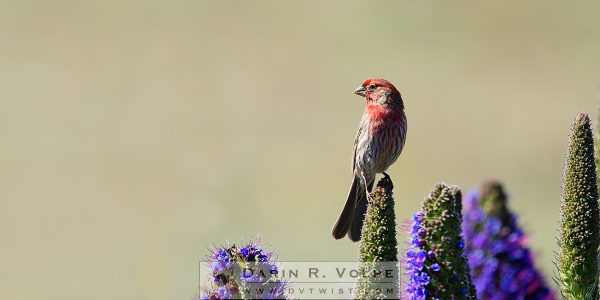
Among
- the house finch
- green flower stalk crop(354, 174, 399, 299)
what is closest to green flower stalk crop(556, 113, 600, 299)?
green flower stalk crop(354, 174, 399, 299)

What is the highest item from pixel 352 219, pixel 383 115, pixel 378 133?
pixel 383 115

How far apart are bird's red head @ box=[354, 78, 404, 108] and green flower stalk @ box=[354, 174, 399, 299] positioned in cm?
657

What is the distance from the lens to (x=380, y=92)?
1423 centimetres

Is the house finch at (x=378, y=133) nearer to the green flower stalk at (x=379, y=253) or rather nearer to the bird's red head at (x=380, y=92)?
the bird's red head at (x=380, y=92)

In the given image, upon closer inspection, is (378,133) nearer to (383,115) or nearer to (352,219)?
(383,115)

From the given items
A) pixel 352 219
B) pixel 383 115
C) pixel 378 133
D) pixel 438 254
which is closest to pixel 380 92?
pixel 383 115

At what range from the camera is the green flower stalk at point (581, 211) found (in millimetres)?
8406

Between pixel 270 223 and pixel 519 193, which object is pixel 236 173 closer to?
pixel 270 223

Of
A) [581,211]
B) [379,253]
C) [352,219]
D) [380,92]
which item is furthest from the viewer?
[380,92]

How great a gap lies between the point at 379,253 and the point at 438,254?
357 mm

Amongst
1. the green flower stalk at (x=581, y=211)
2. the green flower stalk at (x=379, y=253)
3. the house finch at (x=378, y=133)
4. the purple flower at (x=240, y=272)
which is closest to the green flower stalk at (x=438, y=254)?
the green flower stalk at (x=379, y=253)

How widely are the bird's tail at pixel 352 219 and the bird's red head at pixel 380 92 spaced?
127 cm

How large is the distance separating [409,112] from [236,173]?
32.3ft

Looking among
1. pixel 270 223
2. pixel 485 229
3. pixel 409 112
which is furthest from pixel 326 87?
pixel 485 229
